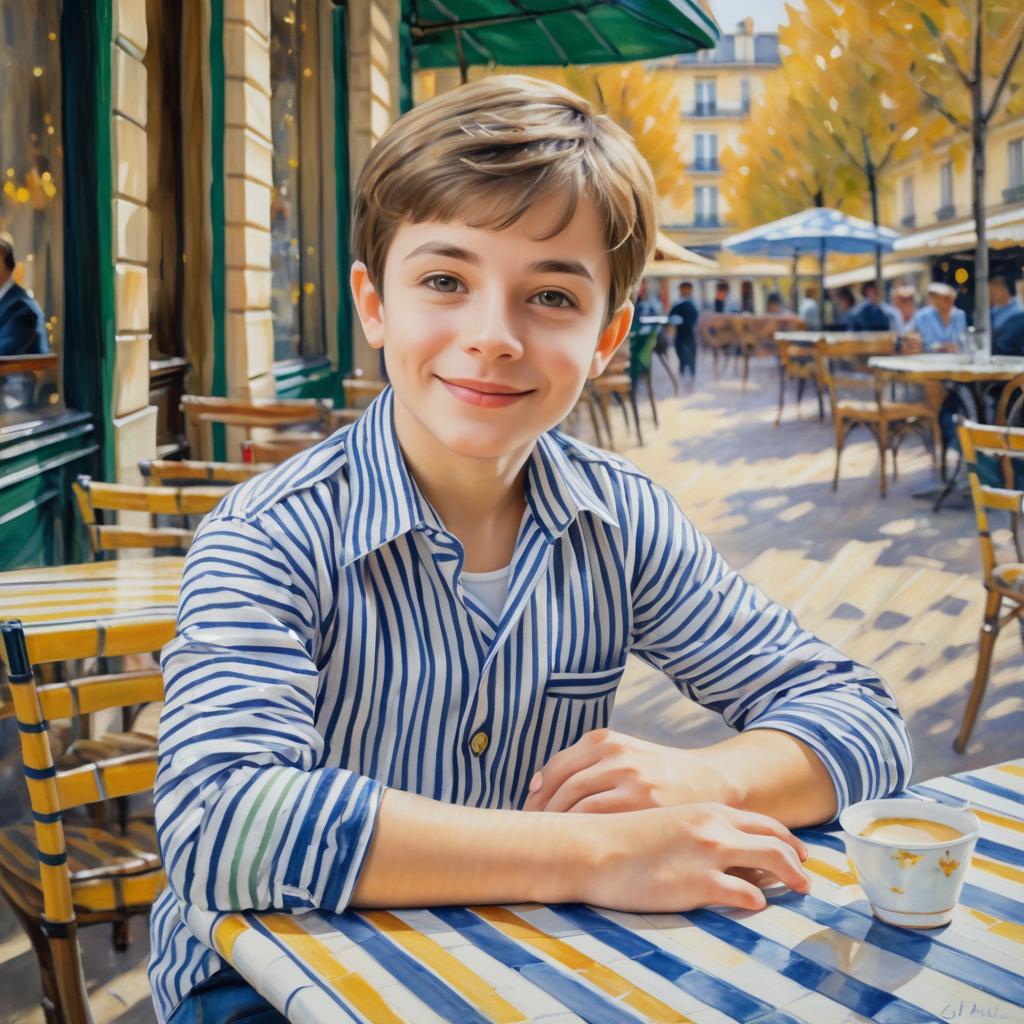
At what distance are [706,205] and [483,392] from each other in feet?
184

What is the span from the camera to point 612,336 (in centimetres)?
164

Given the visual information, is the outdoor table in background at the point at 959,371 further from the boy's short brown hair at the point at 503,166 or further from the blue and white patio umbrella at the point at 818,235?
the blue and white patio umbrella at the point at 818,235

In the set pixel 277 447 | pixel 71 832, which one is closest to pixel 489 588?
pixel 71 832

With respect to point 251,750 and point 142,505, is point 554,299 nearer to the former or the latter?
point 251,750

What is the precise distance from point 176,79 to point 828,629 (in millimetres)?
3763

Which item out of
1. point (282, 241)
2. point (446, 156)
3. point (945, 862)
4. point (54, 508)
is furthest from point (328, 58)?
point (945, 862)

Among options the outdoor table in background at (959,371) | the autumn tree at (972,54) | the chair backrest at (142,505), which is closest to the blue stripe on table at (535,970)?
the chair backrest at (142,505)

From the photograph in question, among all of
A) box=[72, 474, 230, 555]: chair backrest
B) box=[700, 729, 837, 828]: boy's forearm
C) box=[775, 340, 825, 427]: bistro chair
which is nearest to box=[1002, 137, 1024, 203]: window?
box=[775, 340, 825, 427]: bistro chair

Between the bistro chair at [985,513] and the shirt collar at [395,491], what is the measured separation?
2.35 metres

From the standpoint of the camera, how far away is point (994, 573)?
3.83 metres

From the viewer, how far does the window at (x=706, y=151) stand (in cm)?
5347

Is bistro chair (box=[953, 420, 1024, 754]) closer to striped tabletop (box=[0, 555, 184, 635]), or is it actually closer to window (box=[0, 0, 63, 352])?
striped tabletop (box=[0, 555, 184, 635])

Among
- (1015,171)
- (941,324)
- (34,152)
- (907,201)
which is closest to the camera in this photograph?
(34,152)

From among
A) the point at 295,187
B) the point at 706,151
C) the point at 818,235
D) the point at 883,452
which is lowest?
the point at 883,452
